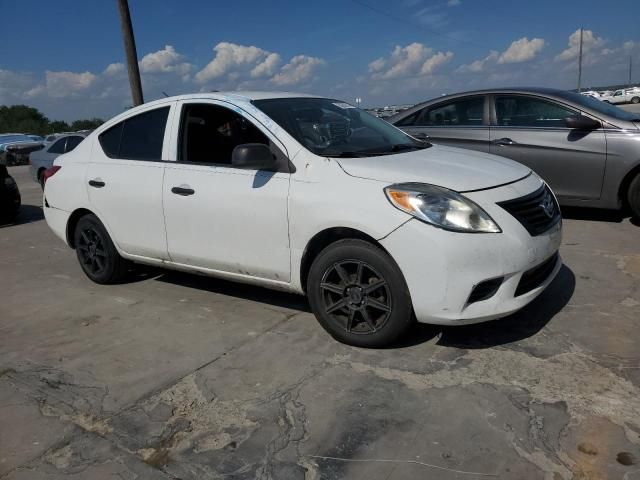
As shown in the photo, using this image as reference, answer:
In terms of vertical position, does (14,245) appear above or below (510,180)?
below

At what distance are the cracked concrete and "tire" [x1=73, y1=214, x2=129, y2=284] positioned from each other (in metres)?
0.51

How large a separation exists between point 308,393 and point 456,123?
4936 mm

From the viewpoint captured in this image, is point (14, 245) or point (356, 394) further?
point (14, 245)

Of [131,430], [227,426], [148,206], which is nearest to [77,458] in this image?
[131,430]

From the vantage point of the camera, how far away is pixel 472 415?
2.77 meters

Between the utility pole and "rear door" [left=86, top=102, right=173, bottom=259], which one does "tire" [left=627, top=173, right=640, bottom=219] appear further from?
the utility pole

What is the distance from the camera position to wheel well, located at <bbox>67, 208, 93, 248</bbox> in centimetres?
516

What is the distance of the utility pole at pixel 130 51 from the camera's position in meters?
13.9

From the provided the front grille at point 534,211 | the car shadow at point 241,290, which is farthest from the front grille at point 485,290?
the car shadow at point 241,290

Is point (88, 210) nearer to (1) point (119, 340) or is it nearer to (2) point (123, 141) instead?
(2) point (123, 141)

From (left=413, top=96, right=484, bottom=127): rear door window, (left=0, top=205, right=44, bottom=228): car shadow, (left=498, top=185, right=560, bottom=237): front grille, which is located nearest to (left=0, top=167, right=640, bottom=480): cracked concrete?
(left=498, top=185, right=560, bottom=237): front grille

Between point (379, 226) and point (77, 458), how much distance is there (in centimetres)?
194

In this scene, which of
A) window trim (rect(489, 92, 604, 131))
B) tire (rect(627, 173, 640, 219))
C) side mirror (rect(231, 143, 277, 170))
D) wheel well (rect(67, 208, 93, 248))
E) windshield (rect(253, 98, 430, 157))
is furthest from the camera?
window trim (rect(489, 92, 604, 131))

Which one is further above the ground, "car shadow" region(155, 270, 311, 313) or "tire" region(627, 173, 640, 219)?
"tire" region(627, 173, 640, 219)
